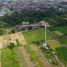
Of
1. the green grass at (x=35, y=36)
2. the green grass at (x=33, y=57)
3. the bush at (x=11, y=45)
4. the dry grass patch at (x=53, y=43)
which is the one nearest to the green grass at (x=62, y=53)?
the dry grass patch at (x=53, y=43)

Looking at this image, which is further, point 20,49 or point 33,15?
point 33,15

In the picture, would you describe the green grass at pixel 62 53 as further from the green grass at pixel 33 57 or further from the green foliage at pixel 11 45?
the green foliage at pixel 11 45

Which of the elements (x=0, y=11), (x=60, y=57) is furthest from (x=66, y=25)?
(x=0, y=11)

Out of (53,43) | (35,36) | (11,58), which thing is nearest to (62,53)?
(53,43)

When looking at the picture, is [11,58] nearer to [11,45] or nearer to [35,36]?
[11,45]

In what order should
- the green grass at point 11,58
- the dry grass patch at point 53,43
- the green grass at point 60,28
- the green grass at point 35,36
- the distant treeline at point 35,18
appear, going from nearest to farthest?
the green grass at point 11,58
the dry grass patch at point 53,43
the green grass at point 35,36
the green grass at point 60,28
the distant treeline at point 35,18

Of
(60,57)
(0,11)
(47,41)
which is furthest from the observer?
(0,11)

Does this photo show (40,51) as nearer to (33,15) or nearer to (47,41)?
(47,41)

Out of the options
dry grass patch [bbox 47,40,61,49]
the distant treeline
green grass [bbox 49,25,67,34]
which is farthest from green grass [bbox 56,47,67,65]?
the distant treeline
